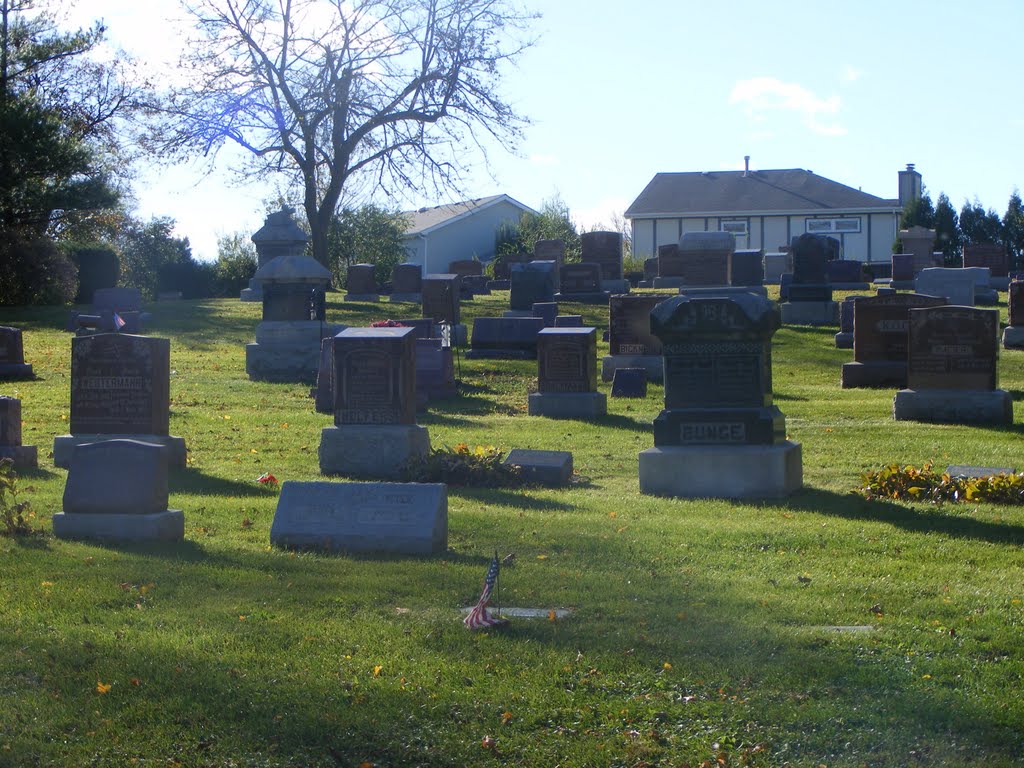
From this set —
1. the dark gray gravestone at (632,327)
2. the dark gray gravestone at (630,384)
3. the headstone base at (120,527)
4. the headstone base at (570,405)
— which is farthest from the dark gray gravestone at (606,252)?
the headstone base at (120,527)

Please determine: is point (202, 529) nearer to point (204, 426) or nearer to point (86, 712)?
point (86, 712)

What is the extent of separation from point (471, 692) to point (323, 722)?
0.70 meters

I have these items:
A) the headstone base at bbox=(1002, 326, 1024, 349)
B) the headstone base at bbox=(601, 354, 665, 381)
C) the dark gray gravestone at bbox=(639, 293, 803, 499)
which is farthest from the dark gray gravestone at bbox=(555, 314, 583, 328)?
the dark gray gravestone at bbox=(639, 293, 803, 499)

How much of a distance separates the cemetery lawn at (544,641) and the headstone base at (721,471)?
428 mm

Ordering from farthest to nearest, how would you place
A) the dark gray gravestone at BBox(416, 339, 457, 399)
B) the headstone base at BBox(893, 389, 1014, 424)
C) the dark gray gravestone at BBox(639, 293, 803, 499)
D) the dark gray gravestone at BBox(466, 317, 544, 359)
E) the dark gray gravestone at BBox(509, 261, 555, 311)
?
A: 1. the dark gray gravestone at BBox(509, 261, 555, 311)
2. the dark gray gravestone at BBox(466, 317, 544, 359)
3. the dark gray gravestone at BBox(416, 339, 457, 399)
4. the headstone base at BBox(893, 389, 1014, 424)
5. the dark gray gravestone at BBox(639, 293, 803, 499)

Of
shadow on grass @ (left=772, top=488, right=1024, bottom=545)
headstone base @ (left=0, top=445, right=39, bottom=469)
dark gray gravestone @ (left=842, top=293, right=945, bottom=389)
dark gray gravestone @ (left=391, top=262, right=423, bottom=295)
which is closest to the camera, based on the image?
shadow on grass @ (left=772, top=488, right=1024, bottom=545)

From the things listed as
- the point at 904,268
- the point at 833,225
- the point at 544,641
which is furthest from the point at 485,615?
the point at 833,225

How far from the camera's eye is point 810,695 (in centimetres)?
578

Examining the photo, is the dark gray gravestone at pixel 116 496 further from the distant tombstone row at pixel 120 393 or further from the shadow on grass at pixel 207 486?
the distant tombstone row at pixel 120 393

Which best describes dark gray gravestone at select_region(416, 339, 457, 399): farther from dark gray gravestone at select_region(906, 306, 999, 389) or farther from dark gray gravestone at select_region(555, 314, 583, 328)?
dark gray gravestone at select_region(906, 306, 999, 389)

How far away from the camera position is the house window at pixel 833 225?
6450cm

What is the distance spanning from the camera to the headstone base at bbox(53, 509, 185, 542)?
8.98 meters

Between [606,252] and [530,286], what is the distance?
784 cm

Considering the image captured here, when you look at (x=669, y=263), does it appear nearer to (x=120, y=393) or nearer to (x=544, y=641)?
(x=120, y=393)
